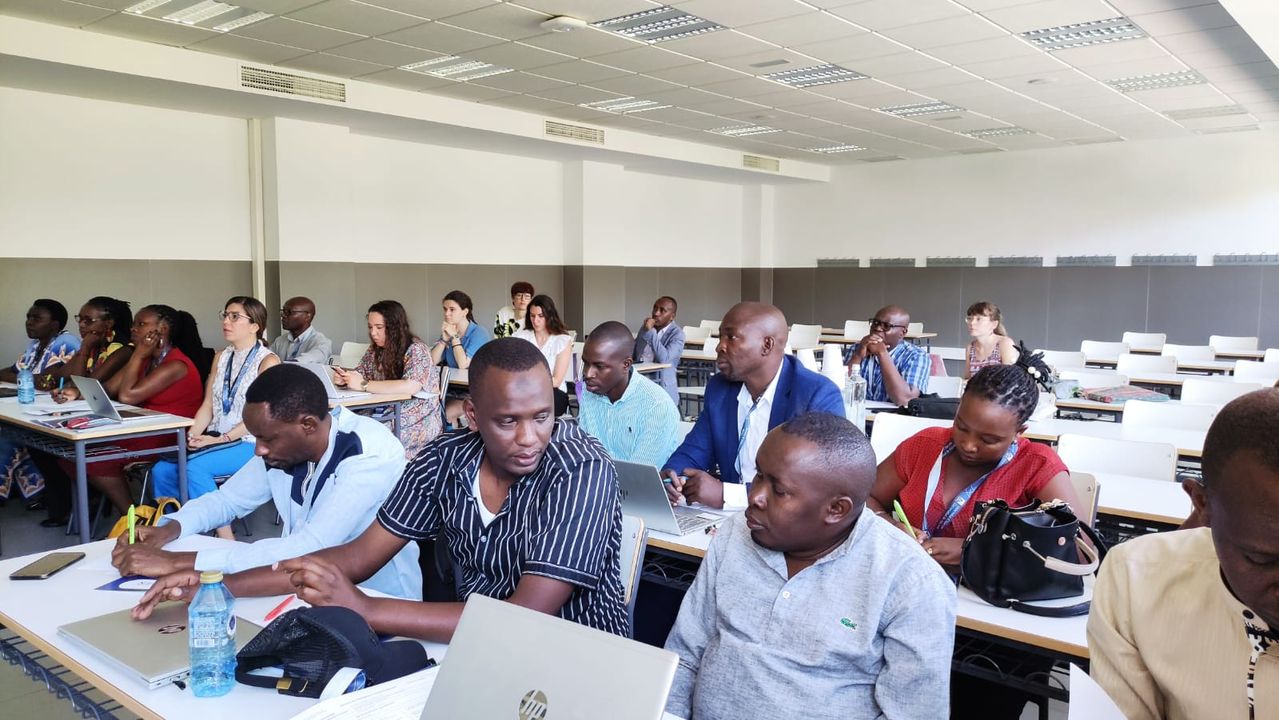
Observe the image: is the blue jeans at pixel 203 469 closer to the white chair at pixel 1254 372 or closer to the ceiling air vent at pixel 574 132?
the ceiling air vent at pixel 574 132

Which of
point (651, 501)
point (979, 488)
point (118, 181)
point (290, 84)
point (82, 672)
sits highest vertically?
point (290, 84)

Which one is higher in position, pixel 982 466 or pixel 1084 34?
pixel 1084 34

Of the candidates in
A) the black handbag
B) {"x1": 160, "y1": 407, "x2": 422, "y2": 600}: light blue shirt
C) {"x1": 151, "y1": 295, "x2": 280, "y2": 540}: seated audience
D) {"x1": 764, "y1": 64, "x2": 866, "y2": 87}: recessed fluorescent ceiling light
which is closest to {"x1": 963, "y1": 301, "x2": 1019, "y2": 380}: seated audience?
{"x1": 764, "y1": 64, "x2": 866, "y2": 87}: recessed fluorescent ceiling light

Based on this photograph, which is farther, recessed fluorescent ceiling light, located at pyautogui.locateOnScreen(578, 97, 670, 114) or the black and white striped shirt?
recessed fluorescent ceiling light, located at pyautogui.locateOnScreen(578, 97, 670, 114)

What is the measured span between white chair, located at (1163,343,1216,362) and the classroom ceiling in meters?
2.47

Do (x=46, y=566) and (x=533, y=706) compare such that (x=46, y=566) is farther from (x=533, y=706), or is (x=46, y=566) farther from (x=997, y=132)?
(x=997, y=132)

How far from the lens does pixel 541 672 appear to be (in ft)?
4.10

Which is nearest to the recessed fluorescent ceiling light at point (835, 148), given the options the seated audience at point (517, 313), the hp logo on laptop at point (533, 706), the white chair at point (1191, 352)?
the white chair at point (1191, 352)

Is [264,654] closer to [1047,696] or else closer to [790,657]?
[790,657]

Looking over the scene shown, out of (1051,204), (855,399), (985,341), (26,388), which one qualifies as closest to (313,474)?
(855,399)

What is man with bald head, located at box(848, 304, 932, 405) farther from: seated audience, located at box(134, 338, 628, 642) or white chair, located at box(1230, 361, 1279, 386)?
seated audience, located at box(134, 338, 628, 642)

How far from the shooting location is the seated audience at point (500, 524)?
1967mm

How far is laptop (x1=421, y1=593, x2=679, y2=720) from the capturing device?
1.15 meters

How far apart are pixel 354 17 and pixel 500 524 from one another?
5475mm
